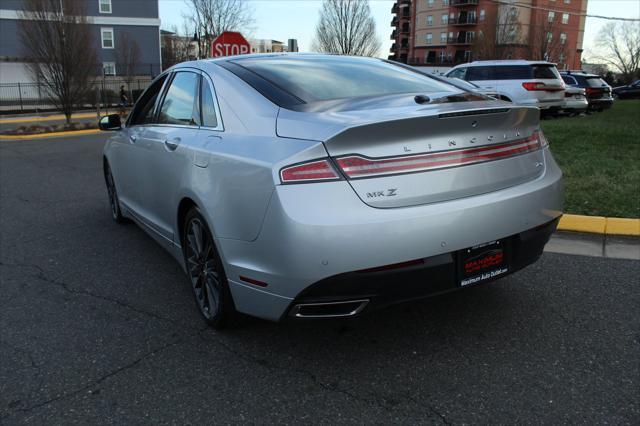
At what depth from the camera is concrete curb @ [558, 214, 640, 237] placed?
505cm

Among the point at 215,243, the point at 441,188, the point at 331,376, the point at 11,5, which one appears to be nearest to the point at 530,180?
the point at 441,188

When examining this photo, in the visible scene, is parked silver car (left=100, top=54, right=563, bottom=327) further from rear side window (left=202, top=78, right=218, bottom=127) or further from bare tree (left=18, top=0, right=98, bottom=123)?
bare tree (left=18, top=0, right=98, bottom=123)

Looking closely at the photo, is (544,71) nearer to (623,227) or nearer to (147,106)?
(623,227)

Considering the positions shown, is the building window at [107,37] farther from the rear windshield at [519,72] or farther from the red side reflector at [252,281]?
the red side reflector at [252,281]

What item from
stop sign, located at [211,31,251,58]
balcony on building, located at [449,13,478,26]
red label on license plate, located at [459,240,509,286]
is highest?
balcony on building, located at [449,13,478,26]

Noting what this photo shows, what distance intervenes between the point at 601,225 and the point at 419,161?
11.3 feet

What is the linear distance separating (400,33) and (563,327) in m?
102

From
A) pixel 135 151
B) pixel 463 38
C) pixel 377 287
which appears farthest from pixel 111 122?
pixel 463 38

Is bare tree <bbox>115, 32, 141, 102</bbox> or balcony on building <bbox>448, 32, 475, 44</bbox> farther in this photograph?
balcony on building <bbox>448, 32, 475, 44</bbox>

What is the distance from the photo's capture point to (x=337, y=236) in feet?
7.86

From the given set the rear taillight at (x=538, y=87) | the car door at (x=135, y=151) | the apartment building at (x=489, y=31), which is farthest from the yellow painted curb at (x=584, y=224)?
the apartment building at (x=489, y=31)

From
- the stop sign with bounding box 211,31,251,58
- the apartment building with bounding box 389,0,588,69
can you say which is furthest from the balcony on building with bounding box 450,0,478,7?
the stop sign with bounding box 211,31,251,58

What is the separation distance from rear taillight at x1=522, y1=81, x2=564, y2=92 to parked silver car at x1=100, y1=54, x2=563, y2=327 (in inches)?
568

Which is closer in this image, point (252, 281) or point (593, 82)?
point (252, 281)
